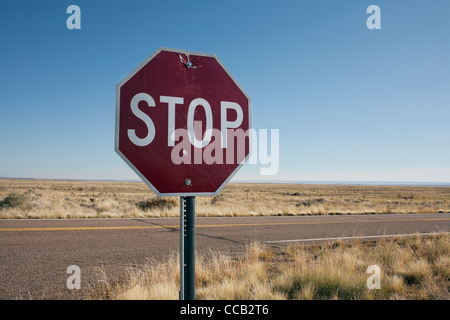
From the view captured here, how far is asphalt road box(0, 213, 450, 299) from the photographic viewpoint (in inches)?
181

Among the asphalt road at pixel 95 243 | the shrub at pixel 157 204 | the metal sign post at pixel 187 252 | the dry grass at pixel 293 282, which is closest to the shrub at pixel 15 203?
the asphalt road at pixel 95 243

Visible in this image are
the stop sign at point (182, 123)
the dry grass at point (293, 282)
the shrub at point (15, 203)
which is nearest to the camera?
the stop sign at point (182, 123)

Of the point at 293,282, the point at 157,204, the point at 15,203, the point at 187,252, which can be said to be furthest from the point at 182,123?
the point at 15,203

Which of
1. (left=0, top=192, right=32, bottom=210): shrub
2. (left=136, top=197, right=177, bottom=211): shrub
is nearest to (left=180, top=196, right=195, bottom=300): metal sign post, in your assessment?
(left=136, top=197, right=177, bottom=211): shrub

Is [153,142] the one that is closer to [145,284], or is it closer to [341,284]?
[145,284]

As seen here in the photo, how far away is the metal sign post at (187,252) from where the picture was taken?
193cm

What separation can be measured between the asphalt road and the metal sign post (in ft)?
8.70

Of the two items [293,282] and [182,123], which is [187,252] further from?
[293,282]

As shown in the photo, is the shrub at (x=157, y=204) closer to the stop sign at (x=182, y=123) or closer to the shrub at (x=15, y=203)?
the shrub at (x=15, y=203)

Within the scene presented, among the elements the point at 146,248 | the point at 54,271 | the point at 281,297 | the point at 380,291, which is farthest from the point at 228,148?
the point at 146,248

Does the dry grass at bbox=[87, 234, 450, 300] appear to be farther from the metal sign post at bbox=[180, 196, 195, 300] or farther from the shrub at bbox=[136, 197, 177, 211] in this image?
the shrub at bbox=[136, 197, 177, 211]

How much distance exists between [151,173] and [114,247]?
18.8 feet

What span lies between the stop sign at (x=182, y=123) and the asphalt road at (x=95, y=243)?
2.89 meters

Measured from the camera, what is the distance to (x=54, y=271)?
16.4 ft
